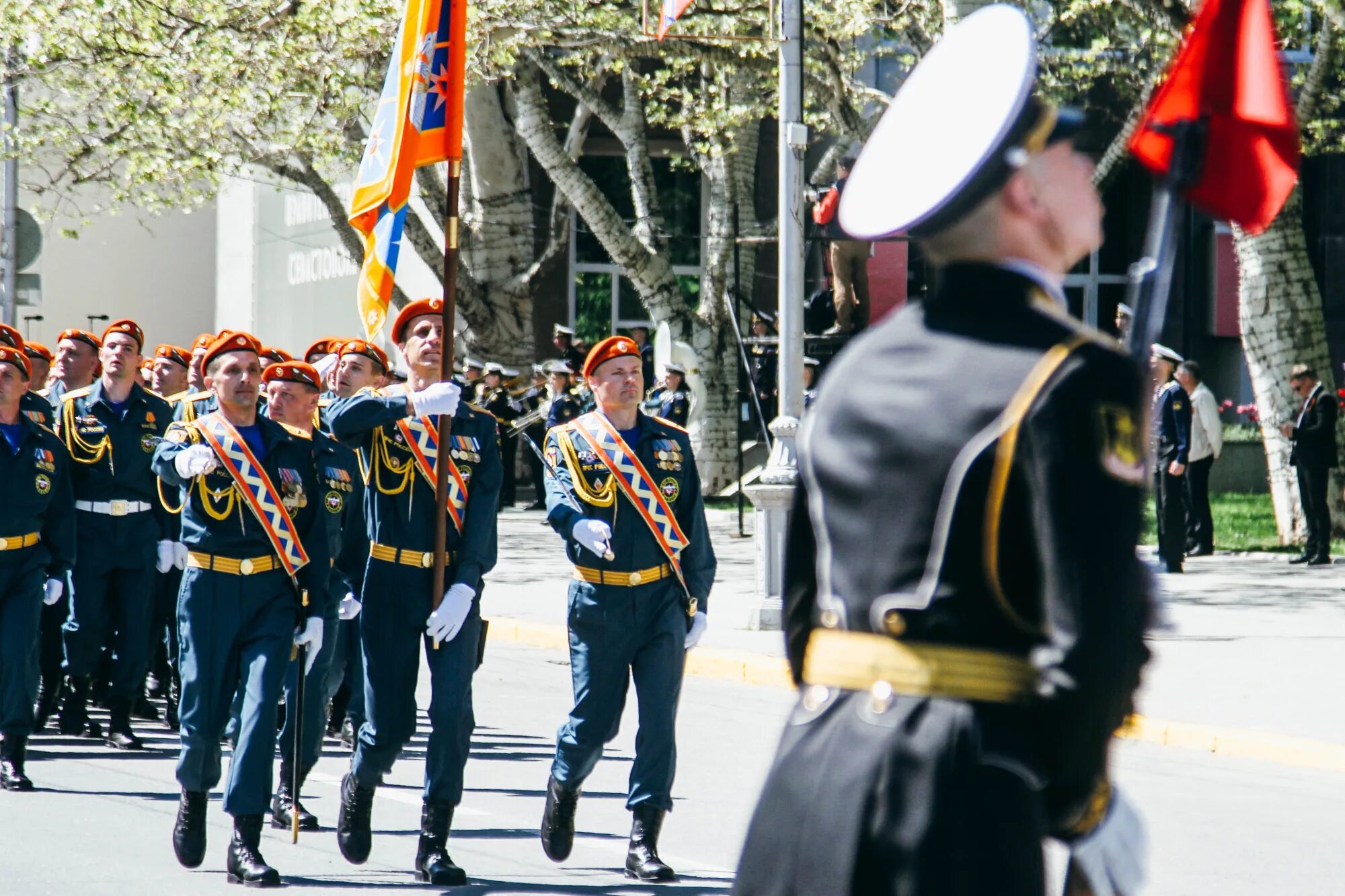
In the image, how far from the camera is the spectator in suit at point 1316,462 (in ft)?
58.8

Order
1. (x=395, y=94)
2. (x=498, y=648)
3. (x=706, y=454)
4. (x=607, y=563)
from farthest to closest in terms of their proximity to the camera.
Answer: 1. (x=706, y=454)
2. (x=498, y=648)
3. (x=395, y=94)
4. (x=607, y=563)

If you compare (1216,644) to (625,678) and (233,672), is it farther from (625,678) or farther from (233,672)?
(233,672)

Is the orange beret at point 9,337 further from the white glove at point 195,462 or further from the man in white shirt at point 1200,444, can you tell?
Answer: the man in white shirt at point 1200,444

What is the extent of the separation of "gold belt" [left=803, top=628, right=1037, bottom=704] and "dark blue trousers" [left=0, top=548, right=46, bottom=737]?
6.84 metres

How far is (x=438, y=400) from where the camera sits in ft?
23.2

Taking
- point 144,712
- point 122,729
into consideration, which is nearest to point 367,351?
point 122,729

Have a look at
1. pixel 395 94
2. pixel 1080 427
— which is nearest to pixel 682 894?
pixel 395 94

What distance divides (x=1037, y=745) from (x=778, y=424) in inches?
424

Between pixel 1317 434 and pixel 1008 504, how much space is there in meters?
16.4

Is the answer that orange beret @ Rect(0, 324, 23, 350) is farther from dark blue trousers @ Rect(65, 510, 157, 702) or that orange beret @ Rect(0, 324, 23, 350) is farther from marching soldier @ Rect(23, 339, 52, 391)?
marching soldier @ Rect(23, 339, 52, 391)

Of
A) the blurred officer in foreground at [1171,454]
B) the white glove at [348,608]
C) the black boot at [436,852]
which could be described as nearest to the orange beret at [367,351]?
the white glove at [348,608]

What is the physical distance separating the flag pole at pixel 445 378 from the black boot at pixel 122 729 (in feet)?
11.5

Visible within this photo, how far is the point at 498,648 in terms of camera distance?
1422cm

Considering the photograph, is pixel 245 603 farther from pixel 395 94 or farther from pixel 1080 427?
pixel 1080 427
